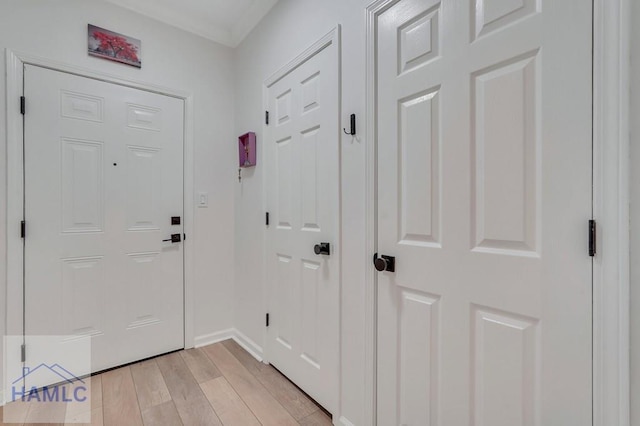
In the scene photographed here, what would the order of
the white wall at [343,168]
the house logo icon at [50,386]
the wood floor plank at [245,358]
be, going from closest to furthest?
the white wall at [343,168] → the house logo icon at [50,386] → the wood floor plank at [245,358]

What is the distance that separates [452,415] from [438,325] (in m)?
0.32

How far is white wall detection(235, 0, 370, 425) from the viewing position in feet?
4.68

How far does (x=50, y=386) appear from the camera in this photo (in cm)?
189

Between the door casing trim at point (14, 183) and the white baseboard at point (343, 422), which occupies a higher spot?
the door casing trim at point (14, 183)

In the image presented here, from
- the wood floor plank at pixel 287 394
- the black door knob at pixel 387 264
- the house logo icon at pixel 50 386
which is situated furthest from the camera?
the house logo icon at pixel 50 386

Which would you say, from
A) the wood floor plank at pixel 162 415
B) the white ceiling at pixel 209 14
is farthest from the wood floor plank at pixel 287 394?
the white ceiling at pixel 209 14

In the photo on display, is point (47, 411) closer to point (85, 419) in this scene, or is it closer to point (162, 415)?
point (85, 419)

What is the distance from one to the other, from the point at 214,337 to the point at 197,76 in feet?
7.19

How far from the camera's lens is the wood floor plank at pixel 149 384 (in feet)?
5.77

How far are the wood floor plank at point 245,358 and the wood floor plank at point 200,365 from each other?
0.19 metres

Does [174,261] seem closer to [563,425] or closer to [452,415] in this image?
[452,415]

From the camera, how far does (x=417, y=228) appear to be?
1195 mm

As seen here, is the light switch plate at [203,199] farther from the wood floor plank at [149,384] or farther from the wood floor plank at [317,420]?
the wood floor plank at [317,420]

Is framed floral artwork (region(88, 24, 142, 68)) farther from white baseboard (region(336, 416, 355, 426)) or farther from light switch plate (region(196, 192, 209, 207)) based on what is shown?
white baseboard (region(336, 416, 355, 426))
